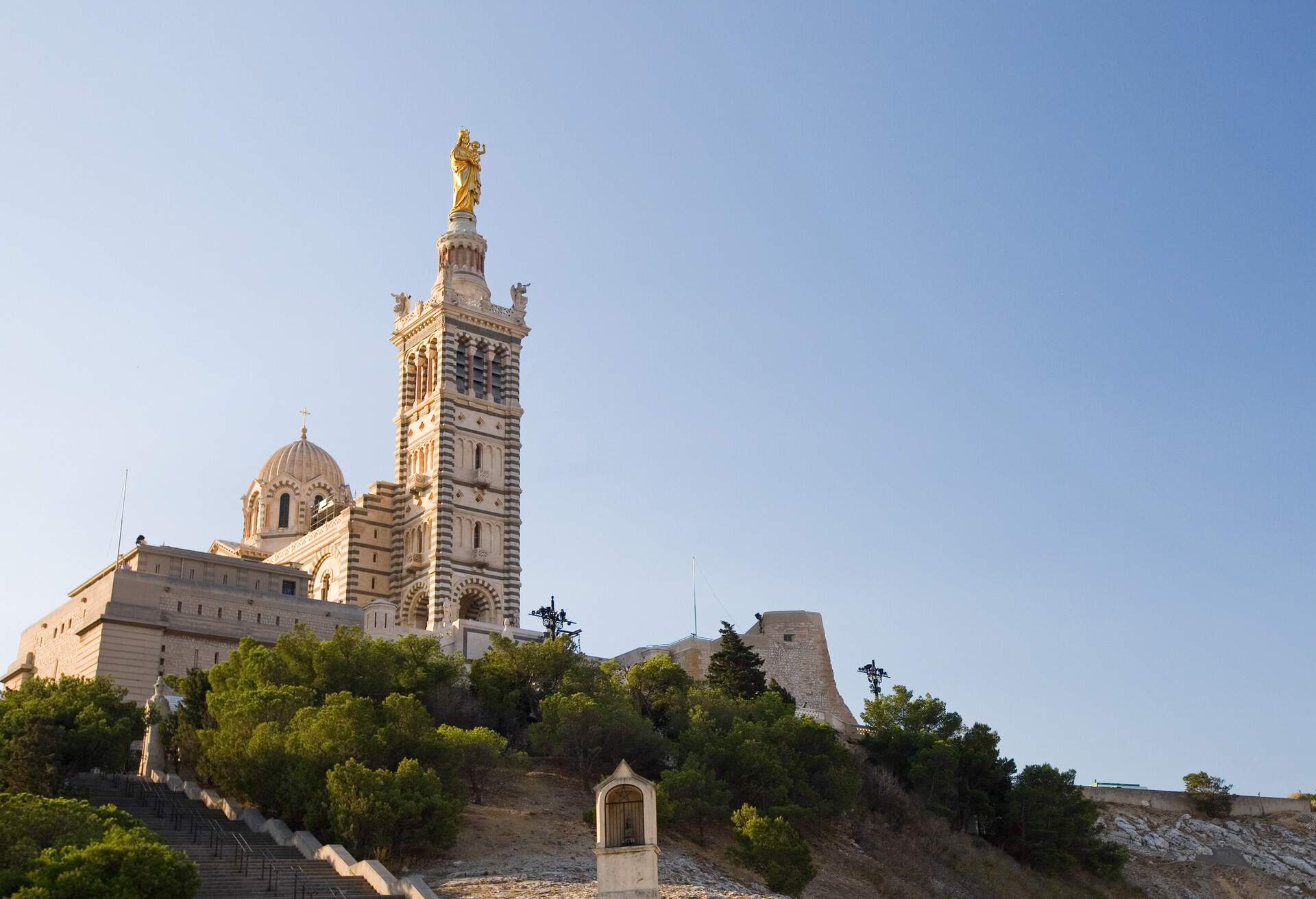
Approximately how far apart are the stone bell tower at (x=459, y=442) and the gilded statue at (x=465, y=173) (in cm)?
7

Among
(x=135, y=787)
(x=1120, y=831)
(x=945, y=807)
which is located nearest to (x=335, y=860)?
(x=135, y=787)

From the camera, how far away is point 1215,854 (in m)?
65.8

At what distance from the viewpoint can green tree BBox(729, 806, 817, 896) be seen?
41719 mm

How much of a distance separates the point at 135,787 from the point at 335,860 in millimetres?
8929

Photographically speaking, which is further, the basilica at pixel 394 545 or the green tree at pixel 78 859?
the basilica at pixel 394 545

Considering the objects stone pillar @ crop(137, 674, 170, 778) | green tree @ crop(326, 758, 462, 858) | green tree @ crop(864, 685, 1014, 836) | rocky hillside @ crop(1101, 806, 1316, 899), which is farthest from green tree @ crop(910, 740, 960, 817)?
stone pillar @ crop(137, 674, 170, 778)

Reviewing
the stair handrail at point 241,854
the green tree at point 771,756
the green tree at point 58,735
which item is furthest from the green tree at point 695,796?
the green tree at point 58,735

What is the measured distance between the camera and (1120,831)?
65812 millimetres

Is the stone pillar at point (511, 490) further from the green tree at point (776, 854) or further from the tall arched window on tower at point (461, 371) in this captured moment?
the green tree at point (776, 854)

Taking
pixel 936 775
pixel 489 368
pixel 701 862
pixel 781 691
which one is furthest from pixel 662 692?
pixel 489 368

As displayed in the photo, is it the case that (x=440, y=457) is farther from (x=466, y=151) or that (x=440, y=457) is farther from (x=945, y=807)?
(x=945, y=807)

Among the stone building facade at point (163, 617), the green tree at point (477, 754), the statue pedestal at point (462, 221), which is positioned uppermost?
the statue pedestal at point (462, 221)

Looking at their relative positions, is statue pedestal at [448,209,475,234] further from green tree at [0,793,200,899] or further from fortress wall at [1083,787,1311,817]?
green tree at [0,793,200,899]

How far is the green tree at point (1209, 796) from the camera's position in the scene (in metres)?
69.8
